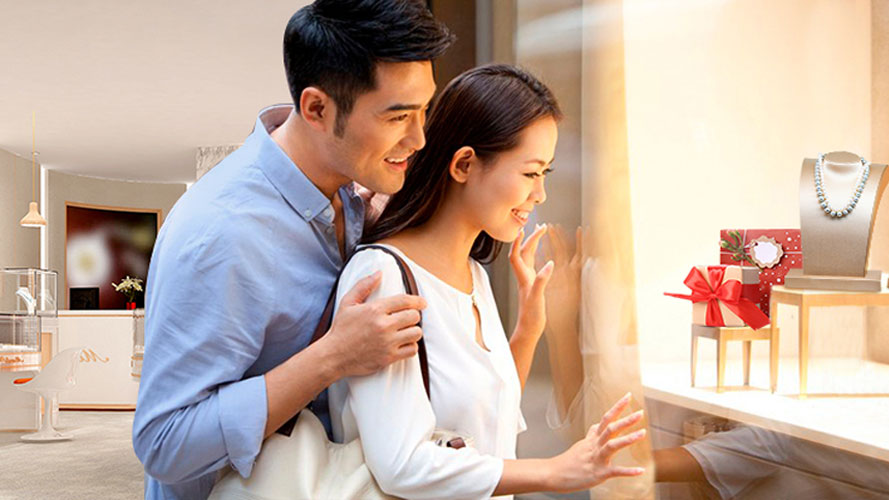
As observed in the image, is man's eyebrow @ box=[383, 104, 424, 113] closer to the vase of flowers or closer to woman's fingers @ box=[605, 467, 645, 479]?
woman's fingers @ box=[605, 467, 645, 479]

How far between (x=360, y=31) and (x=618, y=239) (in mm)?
862

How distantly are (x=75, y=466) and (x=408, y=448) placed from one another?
19.7 ft

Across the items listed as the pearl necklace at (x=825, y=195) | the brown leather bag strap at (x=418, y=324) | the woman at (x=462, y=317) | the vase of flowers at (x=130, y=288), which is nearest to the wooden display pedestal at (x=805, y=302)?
the pearl necklace at (x=825, y=195)

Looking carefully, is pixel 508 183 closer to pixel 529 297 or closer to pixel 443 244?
pixel 443 244

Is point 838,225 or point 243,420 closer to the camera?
point 243,420

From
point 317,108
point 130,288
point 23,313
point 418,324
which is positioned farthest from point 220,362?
point 130,288

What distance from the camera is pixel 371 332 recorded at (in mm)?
1018

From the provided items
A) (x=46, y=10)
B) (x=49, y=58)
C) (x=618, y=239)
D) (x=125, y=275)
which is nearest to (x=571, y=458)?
(x=618, y=239)

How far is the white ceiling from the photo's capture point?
5254mm

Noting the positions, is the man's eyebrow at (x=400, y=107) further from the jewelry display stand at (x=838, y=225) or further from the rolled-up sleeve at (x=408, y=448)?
the jewelry display stand at (x=838, y=225)

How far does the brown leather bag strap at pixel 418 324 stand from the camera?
1092 millimetres

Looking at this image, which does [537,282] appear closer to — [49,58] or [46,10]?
[46,10]

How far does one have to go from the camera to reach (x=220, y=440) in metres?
1.06

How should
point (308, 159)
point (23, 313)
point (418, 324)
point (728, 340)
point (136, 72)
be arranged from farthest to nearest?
1. point (23, 313)
2. point (136, 72)
3. point (728, 340)
4. point (308, 159)
5. point (418, 324)
